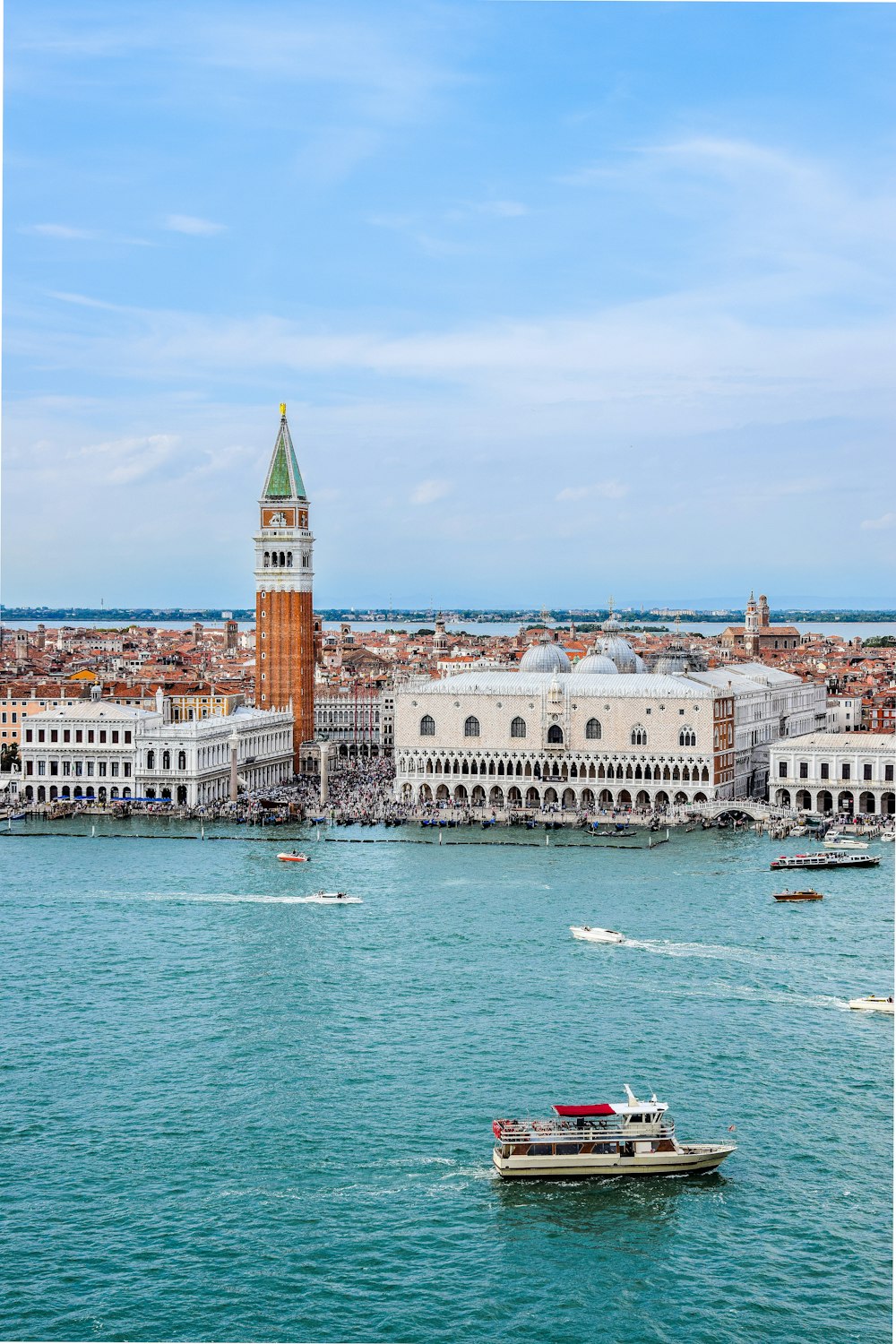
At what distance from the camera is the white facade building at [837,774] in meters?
22.9

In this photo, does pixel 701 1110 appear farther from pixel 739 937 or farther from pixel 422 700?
pixel 422 700

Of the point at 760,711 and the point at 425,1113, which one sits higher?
the point at 760,711

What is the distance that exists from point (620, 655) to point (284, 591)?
18.7 feet

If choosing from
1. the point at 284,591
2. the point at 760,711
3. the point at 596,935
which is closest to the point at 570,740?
the point at 760,711

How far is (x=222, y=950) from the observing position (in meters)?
14.0

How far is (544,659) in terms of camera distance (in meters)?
26.5

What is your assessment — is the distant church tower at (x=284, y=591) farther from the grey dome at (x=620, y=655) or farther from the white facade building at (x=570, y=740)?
the grey dome at (x=620, y=655)

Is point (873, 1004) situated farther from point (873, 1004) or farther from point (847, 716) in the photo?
Answer: point (847, 716)

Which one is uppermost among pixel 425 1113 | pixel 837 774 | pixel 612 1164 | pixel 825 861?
pixel 837 774

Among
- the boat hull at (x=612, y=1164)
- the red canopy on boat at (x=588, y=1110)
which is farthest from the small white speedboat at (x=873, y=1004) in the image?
the red canopy on boat at (x=588, y=1110)

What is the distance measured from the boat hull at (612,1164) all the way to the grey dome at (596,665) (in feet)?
54.7

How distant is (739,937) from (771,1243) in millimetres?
6292

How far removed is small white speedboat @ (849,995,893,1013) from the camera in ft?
39.2

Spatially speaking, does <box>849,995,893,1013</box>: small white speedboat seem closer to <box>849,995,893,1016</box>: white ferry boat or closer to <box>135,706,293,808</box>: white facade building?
<box>849,995,893,1016</box>: white ferry boat
